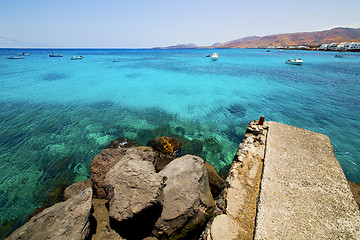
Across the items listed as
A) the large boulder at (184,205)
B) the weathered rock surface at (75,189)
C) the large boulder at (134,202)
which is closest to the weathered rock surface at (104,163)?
the weathered rock surface at (75,189)

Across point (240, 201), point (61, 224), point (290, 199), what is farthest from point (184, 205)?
point (61, 224)

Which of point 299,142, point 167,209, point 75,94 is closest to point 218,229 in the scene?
point 167,209

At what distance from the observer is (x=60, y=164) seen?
25.2 ft

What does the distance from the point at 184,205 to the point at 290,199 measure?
2.77m

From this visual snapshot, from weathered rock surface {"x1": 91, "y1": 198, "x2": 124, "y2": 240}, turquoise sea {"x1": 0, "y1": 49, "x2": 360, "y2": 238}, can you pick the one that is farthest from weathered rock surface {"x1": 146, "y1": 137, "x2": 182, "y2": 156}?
weathered rock surface {"x1": 91, "y1": 198, "x2": 124, "y2": 240}

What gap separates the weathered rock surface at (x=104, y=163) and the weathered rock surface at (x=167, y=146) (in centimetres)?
207

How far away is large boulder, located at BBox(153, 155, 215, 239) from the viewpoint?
12.7ft

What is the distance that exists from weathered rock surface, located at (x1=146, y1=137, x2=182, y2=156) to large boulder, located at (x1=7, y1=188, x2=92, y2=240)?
4302mm

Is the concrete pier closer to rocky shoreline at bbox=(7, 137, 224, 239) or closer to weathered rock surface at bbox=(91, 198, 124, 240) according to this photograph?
rocky shoreline at bbox=(7, 137, 224, 239)

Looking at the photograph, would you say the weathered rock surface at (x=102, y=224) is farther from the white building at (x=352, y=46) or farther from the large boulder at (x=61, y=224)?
the white building at (x=352, y=46)

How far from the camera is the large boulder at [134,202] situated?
3.62 m

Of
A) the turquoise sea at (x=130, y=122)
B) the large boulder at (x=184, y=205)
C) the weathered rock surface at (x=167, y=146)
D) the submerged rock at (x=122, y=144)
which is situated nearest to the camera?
the large boulder at (x=184, y=205)

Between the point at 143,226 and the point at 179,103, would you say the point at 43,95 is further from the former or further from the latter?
the point at 143,226

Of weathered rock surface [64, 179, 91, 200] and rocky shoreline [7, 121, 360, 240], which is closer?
rocky shoreline [7, 121, 360, 240]
